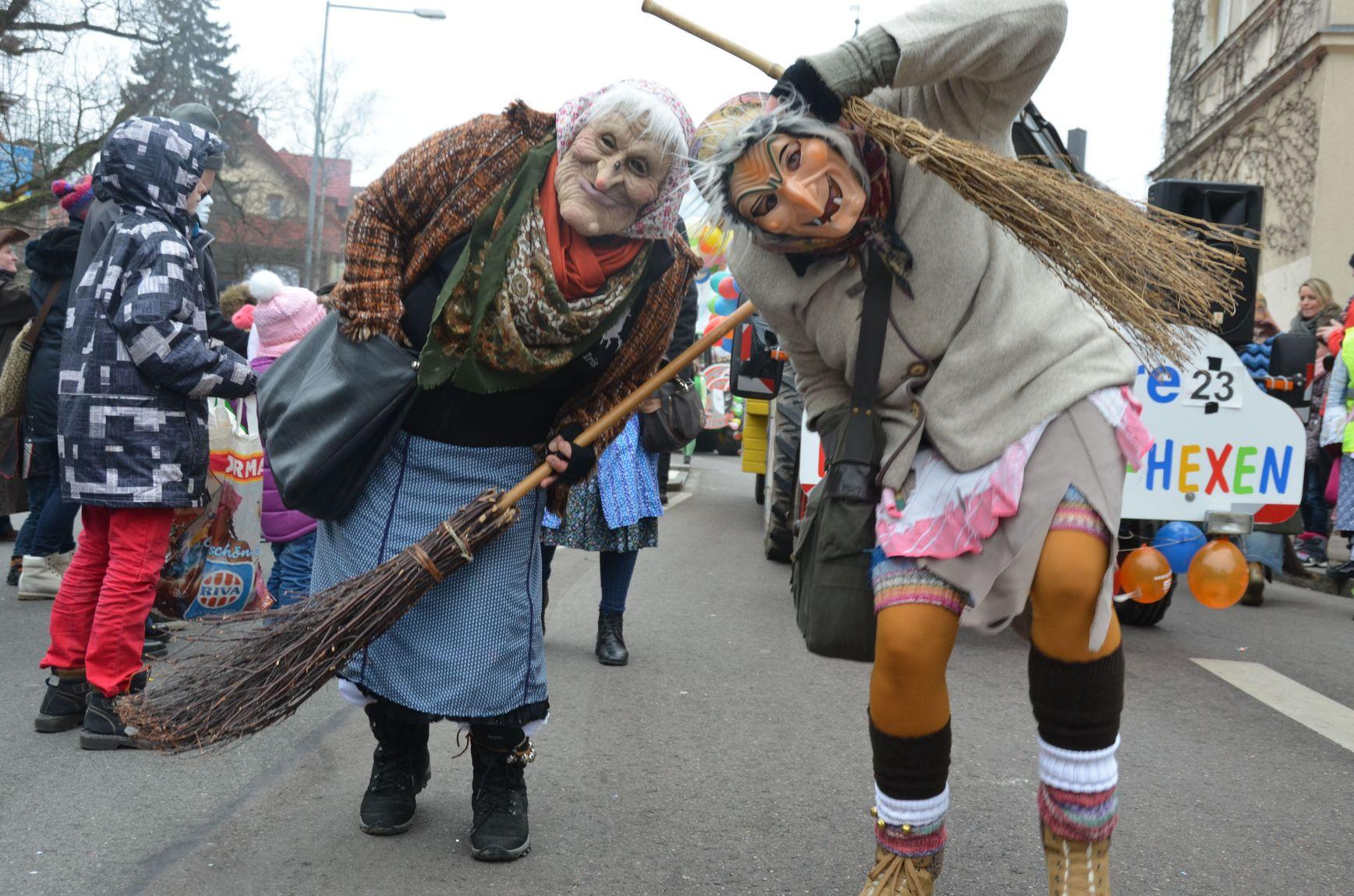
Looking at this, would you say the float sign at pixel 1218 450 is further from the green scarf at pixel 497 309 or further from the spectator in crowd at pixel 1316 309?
the spectator in crowd at pixel 1316 309

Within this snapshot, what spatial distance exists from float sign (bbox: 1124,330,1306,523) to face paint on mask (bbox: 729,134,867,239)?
4.02 metres

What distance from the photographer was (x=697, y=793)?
12.2 ft

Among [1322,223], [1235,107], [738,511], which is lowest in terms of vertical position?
[738,511]

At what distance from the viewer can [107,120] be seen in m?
22.6

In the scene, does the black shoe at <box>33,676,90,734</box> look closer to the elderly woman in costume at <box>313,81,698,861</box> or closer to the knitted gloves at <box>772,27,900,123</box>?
the elderly woman in costume at <box>313,81,698,861</box>

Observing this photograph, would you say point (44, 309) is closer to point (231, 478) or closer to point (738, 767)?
point (231, 478)

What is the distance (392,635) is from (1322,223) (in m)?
14.4

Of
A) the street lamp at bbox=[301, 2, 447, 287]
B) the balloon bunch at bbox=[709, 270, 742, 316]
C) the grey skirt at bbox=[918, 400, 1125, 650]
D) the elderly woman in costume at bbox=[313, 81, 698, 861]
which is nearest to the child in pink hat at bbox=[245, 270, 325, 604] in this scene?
the elderly woman in costume at bbox=[313, 81, 698, 861]

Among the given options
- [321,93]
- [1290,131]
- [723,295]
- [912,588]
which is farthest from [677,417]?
[321,93]

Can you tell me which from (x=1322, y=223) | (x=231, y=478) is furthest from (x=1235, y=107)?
(x=231, y=478)

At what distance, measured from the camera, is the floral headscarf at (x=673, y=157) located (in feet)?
9.29

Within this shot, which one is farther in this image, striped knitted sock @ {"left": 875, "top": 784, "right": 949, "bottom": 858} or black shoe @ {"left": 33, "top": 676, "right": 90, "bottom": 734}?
black shoe @ {"left": 33, "top": 676, "right": 90, "bottom": 734}

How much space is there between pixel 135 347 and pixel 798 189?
2.45 m

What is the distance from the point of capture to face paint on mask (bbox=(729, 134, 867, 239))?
234 cm
